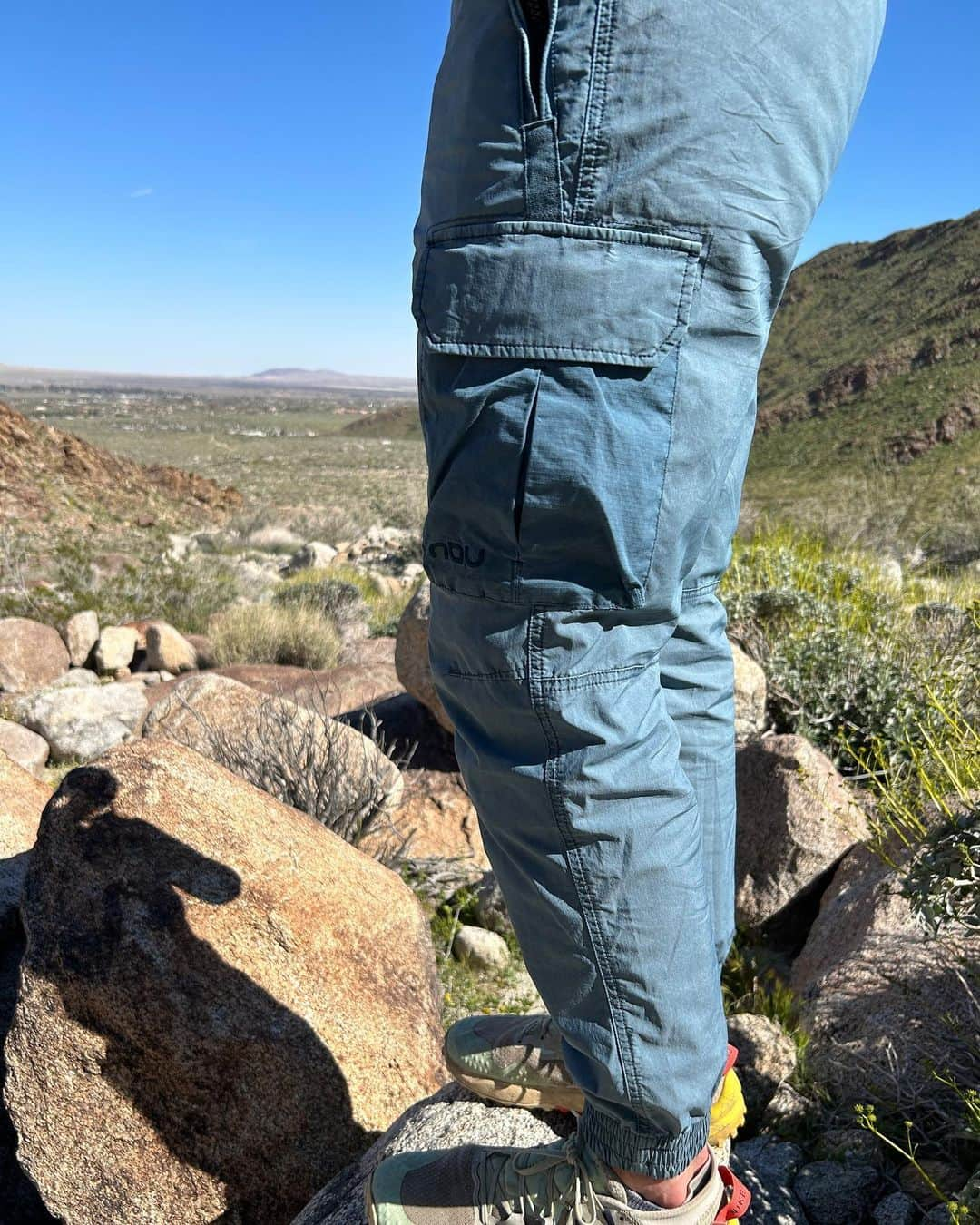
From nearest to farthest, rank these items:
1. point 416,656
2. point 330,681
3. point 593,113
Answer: point 593,113 < point 416,656 < point 330,681

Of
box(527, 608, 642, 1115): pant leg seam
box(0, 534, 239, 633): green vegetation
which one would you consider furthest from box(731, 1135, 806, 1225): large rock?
box(0, 534, 239, 633): green vegetation

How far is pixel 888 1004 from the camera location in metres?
2.44

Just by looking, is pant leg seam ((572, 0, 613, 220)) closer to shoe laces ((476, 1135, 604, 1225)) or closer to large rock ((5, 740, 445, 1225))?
shoe laces ((476, 1135, 604, 1225))

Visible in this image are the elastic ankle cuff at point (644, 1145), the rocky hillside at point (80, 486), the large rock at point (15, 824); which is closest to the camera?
the elastic ankle cuff at point (644, 1145)

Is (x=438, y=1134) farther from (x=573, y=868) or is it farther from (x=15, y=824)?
(x=15, y=824)

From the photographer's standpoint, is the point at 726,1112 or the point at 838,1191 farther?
the point at 838,1191

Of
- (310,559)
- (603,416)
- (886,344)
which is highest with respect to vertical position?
(886,344)

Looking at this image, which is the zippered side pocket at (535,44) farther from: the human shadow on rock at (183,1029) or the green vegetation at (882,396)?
the green vegetation at (882,396)

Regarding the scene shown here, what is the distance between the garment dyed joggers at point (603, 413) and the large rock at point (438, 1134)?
551 mm

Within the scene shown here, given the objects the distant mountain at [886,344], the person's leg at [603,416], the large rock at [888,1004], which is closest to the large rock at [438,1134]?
the person's leg at [603,416]

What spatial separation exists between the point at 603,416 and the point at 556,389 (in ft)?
0.20

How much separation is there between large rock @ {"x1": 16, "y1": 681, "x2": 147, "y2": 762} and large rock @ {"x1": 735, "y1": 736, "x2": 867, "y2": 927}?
3.33 metres

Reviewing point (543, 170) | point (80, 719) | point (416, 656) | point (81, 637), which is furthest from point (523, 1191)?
point (81, 637)

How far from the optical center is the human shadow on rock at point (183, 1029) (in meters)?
2.10
